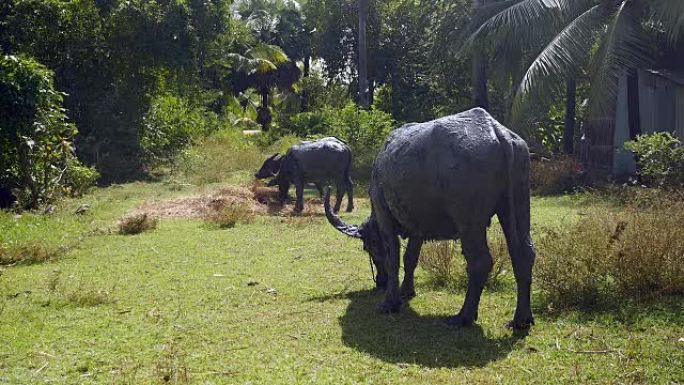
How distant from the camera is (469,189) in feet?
18.0

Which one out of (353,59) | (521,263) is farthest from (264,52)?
(521,263)

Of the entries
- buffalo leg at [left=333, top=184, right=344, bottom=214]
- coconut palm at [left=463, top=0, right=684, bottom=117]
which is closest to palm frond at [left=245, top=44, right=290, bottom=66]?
coconut palm at [left=463, top=0, right=684, bottom=117]

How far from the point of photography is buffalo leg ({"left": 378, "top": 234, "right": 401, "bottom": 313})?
21.0 ft

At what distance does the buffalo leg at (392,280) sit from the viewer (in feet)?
21.0

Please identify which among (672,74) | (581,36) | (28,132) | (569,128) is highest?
(581,36)

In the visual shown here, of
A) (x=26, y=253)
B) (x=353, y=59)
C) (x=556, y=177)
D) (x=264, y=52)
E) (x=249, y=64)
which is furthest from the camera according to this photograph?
(x=264, y=52)

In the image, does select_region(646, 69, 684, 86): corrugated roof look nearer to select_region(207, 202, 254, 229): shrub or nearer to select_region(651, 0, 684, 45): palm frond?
select_region(651, 0, 684, 45): palm frond

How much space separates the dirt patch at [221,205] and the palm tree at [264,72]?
18.9 m

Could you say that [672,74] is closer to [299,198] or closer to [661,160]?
[661,160]

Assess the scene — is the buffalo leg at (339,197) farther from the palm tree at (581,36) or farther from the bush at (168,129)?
the bush at (168,129)

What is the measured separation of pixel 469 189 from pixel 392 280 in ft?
4.58

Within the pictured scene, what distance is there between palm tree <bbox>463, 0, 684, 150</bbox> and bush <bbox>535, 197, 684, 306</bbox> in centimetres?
782

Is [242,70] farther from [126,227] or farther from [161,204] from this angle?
[126,227]

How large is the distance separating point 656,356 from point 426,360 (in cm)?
168
